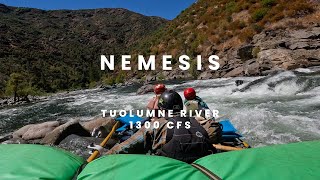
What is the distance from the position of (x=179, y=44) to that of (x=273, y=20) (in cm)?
1060

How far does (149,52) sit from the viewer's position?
126 feet

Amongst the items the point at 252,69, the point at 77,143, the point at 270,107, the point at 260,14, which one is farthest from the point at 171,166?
the point at 260,14

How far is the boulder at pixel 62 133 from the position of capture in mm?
7773

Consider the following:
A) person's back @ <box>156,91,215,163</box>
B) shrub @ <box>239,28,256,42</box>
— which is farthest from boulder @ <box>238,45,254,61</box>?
person's back @ <box>156,91,215,163</box>

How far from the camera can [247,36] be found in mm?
25125

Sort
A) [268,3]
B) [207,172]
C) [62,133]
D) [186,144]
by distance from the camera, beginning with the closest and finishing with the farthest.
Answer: [207,172] → [186,144] → [62,133] → [268,3]

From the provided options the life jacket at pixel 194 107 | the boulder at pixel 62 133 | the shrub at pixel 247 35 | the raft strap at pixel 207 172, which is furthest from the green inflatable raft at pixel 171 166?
the shrub at pixel 247 35

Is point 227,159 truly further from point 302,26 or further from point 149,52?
point 149,52

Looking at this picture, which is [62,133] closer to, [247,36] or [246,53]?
[246,53]

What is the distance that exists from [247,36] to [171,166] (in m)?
24.1

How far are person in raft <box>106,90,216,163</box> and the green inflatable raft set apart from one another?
0.37 m

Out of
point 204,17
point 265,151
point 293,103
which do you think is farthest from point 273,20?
point 265,151

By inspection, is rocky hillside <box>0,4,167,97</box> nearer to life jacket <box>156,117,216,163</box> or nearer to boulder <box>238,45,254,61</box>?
boulder <box>238,45,254,61</box>

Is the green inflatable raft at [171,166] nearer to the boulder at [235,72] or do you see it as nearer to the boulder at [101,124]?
the boulder at [101,124]
